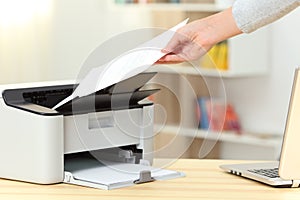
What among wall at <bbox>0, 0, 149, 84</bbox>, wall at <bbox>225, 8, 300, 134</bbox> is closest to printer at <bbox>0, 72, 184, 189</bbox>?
wall at <bbox>225, 8, 300, 134</bbox>

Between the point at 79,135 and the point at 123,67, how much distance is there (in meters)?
0.23

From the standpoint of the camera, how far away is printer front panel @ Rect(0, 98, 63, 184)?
169 centimetres

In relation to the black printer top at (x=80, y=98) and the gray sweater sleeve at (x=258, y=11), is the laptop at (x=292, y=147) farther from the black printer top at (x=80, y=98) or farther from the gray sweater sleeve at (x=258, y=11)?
the black printer top at (x=80, y=98)

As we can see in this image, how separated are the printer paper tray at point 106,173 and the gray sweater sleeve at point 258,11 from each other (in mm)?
406

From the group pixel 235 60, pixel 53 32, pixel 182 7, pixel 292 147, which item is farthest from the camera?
pixel 53 32

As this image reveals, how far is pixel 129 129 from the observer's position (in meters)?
1.89

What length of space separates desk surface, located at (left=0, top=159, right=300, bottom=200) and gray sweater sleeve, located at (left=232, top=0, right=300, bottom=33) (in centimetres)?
37

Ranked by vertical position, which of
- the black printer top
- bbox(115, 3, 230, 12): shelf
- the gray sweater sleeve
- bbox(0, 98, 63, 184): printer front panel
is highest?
bbox(115, 3, 230, 12): shelf

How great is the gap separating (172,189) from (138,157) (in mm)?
257

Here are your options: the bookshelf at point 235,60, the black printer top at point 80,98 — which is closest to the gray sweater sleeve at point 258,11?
the black printer top at point 80,98

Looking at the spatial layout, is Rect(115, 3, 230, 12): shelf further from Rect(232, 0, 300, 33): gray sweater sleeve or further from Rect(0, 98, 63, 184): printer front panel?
Rect(0, 98, 63, 184): printer front panel

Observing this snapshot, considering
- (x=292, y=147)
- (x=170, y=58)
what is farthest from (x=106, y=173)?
(x=292, y=147)

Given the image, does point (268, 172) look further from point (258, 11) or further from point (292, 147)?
point (258, 11)

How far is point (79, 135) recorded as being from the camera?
5.81 feet
